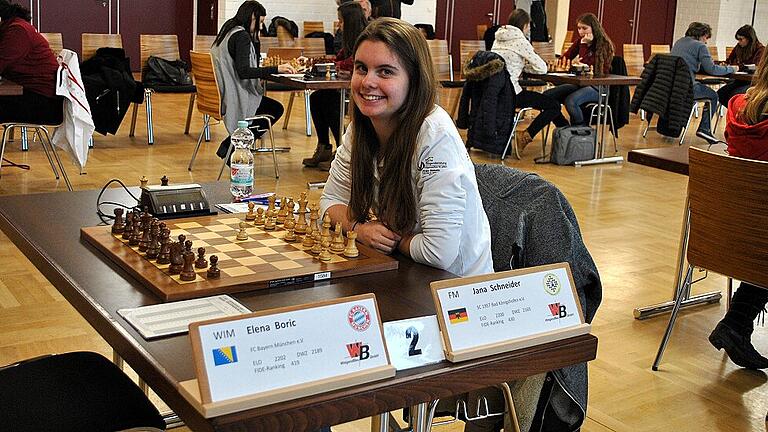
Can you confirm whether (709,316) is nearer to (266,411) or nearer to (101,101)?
(266,411)

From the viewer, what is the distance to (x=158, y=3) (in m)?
12.1

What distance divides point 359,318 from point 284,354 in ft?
0.38

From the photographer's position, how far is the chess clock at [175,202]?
6.88 feet

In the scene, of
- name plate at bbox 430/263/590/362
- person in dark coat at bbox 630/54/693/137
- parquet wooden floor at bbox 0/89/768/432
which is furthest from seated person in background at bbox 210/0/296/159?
name plate at bbox 430/263/590/362

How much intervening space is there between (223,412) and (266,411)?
54 millimetres

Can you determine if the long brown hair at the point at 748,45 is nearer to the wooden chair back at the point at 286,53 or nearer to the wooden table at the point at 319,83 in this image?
the wooden chair back at the point at 286,53

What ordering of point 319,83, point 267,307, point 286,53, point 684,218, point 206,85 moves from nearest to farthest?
point 267,307, point 684,218, point 319,83, point 206,85, point 286,53

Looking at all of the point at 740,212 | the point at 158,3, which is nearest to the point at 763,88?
the point at 740,212

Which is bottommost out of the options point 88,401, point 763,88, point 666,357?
point 666,357

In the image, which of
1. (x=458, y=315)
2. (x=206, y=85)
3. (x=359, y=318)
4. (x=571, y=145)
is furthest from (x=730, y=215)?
(x=571, y=145)

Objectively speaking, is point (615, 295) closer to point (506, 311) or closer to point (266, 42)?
point (506, 311)

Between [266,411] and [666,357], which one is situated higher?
[266,411]

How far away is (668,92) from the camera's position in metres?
7.33

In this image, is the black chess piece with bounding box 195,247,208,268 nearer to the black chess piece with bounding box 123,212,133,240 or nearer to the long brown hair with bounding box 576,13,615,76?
the black chess piece with bounding box 123,212,133,240
